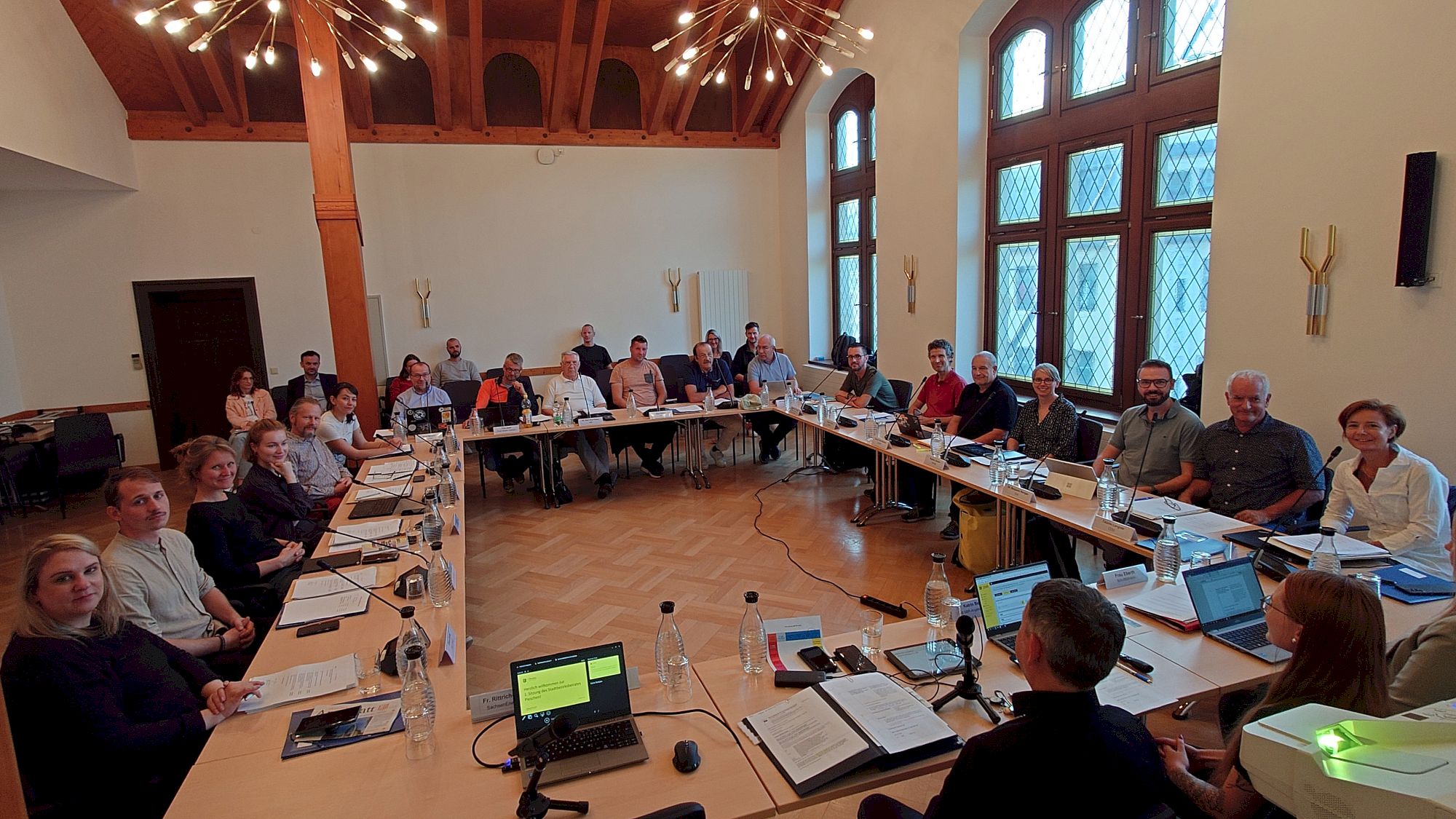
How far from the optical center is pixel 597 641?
12.5 feet

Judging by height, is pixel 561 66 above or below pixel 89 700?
above

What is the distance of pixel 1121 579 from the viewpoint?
2729 millimetres

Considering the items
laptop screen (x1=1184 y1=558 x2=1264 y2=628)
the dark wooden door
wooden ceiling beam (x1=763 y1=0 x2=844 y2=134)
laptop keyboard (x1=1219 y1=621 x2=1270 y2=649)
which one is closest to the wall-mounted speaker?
laptop screen (x1=1184 y1=558 x2=1264 y2=628)

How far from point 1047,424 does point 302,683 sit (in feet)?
13.6

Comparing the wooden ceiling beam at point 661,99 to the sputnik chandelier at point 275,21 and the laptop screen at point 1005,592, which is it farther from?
the laptop screen at point 1005,592

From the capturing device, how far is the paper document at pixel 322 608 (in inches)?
106

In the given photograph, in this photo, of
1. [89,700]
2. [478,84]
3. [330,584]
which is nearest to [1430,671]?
[89,700]

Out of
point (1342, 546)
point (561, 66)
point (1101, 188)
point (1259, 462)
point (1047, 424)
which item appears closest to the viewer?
point (1342, 546)

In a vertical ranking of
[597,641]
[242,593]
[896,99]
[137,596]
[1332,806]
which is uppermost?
[896,99]

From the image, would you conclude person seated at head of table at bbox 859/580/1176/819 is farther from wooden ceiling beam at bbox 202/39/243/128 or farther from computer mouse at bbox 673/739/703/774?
wooden ceiling beam at bbox 202/39/243/128

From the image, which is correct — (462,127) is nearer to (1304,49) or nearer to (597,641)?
(597,641)

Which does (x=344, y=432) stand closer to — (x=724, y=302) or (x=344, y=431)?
(x=344, y=431)

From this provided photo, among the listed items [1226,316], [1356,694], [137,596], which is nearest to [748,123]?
[1226,316]

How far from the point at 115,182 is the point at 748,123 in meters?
6.44
